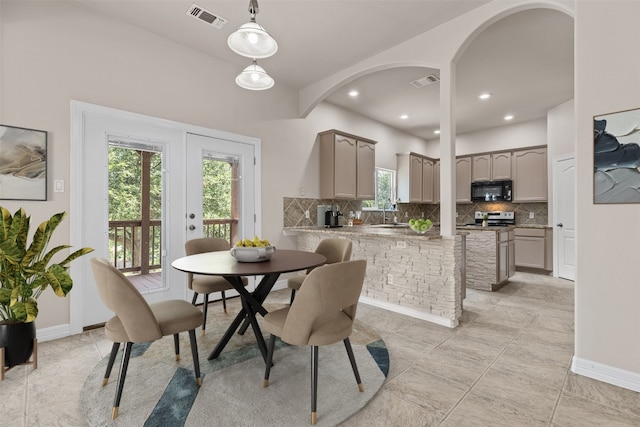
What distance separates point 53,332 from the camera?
265cm

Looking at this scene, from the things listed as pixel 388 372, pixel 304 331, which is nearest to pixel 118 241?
pixel 304 331

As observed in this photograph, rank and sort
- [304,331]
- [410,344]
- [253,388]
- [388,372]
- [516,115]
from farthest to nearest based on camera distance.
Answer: [516,115] < [410,344] < [388,372] < [253,388] < [304,331]

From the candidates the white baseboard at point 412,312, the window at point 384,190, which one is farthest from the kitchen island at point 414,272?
the window at point 384,190

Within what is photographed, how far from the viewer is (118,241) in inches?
121

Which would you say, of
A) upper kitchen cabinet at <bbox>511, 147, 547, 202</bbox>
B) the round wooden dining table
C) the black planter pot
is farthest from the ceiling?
the black planter pot

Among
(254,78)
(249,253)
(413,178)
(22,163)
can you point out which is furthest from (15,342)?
(413,178)

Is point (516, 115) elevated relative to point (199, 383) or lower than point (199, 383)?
elevated

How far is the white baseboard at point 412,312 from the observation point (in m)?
3.01

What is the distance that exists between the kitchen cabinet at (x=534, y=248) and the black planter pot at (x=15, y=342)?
6.95 meters

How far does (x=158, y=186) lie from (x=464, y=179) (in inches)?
244

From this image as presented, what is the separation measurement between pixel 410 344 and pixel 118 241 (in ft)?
9.92

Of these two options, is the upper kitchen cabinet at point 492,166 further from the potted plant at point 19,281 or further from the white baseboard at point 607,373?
the potted plant at point 19,281

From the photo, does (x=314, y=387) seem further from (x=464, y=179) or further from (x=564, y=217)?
(x=464, y=179)

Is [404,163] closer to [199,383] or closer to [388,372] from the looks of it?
[388,372]
